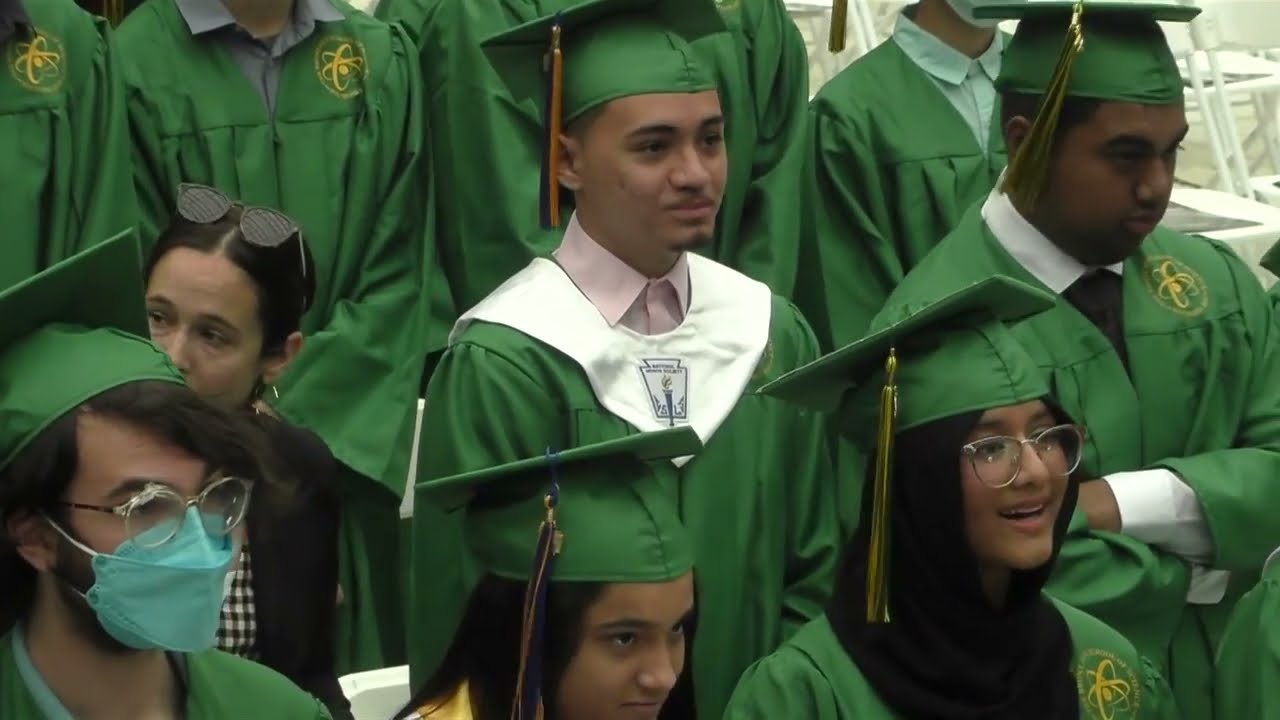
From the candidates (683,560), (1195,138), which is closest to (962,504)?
(683,560)

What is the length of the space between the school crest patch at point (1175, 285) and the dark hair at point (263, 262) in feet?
4.91

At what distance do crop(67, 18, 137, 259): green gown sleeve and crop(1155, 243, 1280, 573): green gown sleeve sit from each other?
6.64ft

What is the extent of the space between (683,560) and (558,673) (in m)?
0.24

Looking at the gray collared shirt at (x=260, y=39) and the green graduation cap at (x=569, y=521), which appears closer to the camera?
the green graduation cap at (x=569, y=521)

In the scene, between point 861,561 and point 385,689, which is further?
point 385,689

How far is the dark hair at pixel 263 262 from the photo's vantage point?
4512mm

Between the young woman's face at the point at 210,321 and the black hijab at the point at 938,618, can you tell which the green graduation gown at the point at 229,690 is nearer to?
the black hijab at the point at 938,618

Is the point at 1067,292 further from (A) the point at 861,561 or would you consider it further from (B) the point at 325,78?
(B) the point at 325,78

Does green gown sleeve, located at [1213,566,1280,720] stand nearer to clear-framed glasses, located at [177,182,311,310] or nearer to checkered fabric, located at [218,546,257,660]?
checkered fabric, located at [218,546,257,660]

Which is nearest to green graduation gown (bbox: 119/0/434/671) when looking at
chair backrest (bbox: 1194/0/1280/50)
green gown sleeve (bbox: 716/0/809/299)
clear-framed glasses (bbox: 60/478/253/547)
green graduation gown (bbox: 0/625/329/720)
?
green gown sleeve (bbox: 716/0/809/299)

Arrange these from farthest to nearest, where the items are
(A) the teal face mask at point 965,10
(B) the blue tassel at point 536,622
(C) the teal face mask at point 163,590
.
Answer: (A) the teal face mask at point 965,10 < (B) the blue tassel at point 536,622 < (C) the teal face mask at point 163,590

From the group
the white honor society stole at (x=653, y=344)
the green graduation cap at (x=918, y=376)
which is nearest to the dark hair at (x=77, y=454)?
the green graduation cap at (x=918, y=376)

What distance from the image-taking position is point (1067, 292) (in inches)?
183

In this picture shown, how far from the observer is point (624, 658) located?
11.9 ft
